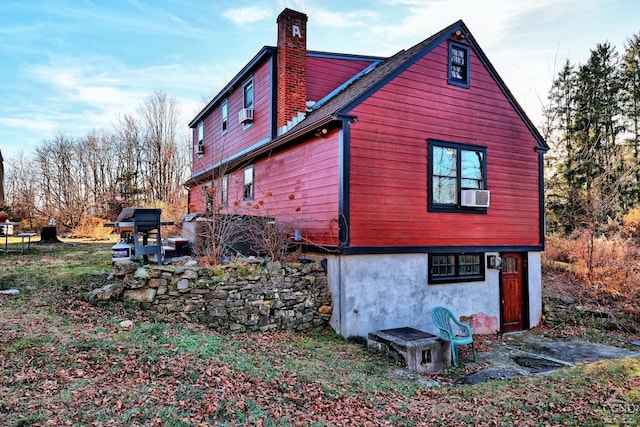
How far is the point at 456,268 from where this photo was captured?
9961 millimetres

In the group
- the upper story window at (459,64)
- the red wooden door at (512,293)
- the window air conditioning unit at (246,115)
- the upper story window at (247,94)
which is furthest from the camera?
the upper story window at (247,94)

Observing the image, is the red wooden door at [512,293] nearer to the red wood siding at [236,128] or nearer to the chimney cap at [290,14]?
the red wood siding at [236,128]

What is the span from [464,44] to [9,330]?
36.1ft

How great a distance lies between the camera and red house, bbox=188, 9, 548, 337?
8.56m

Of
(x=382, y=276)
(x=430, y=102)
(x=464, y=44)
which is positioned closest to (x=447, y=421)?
(x=382, y=276)

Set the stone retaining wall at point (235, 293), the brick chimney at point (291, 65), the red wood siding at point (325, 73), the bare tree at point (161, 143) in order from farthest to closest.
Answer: the bare tree at point (161, 143) → the red wood siding at point (325, 73) → the brick chimney at point (291, 65) → the stone retaining wall at point (235, 293)

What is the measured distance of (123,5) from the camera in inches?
425

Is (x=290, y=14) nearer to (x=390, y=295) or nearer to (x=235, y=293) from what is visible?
(x=235, y=293)

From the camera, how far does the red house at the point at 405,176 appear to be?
8562 mm

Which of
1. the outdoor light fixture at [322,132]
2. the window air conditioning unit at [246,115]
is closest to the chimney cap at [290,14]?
the window air conditioning unit at [246,115]

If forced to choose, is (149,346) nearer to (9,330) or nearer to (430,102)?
(9,330)

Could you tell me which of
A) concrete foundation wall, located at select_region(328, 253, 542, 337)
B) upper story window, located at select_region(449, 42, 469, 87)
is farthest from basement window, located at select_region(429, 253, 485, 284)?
upper story window, located at select_region(449, 42, 469, 87)

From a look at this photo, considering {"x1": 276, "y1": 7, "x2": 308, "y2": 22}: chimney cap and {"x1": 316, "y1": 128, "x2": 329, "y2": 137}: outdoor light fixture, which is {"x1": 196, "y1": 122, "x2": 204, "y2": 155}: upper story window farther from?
{"x1": 316, "y1": 128, "x2": 329, "y2": 137}: outdoor light fixture

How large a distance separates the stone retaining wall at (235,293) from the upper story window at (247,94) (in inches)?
263
